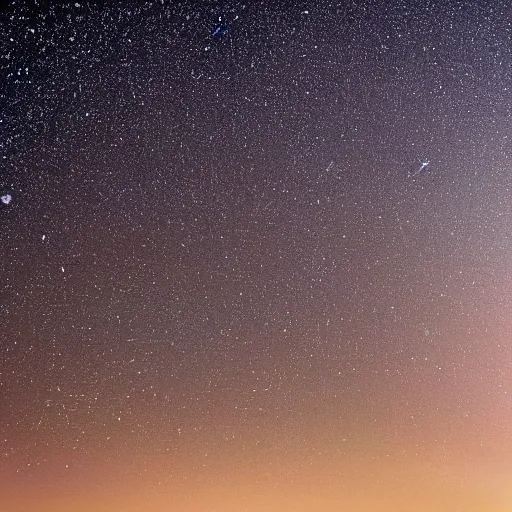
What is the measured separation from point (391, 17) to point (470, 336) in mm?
308

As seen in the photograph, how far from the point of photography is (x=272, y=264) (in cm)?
54

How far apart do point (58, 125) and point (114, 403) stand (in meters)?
0.24

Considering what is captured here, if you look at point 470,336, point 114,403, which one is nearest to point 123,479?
point 114,403

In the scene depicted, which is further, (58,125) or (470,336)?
(470,336)

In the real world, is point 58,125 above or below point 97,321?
above

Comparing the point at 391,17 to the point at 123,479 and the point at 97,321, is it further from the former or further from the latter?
the point at 123,479

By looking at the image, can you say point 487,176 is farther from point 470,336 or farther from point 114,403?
point 114,403

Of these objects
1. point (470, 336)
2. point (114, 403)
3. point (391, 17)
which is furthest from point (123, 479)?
point (391, 17)

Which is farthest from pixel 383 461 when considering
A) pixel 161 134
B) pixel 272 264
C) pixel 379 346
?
pixel 161 134

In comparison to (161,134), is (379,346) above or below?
below

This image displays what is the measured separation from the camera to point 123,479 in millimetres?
528

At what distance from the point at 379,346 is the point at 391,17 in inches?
11.8

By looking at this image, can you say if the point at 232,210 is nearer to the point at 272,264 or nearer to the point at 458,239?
the point at 272,264

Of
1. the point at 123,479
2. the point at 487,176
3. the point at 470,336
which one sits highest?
the point at 487,176
